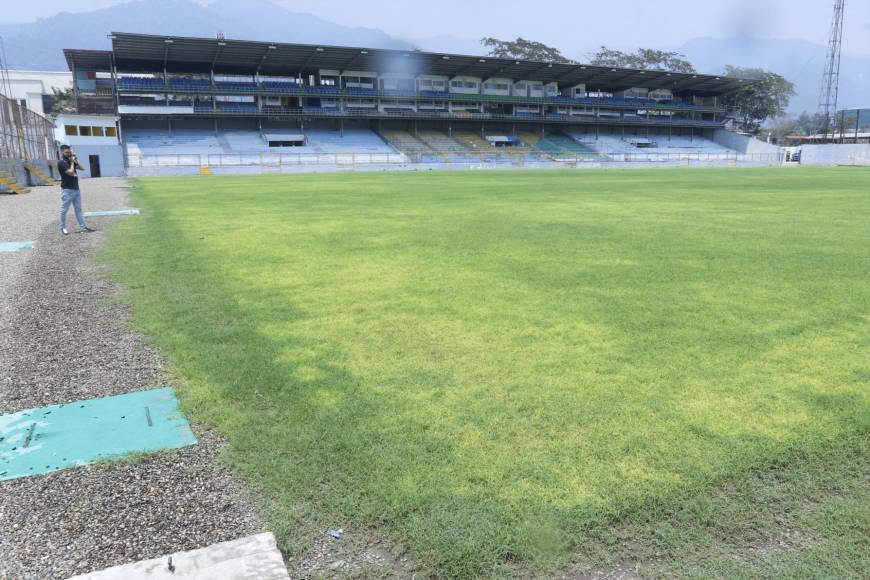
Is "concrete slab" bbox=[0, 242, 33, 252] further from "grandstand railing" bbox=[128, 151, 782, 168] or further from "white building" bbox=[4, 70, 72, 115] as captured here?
"white building" bbox=[4, 70, 72, 115]

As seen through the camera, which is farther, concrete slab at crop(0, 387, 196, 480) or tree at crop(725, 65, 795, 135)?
tree at crop(725, 65, 795, 135)

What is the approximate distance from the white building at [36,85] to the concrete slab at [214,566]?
99052mm

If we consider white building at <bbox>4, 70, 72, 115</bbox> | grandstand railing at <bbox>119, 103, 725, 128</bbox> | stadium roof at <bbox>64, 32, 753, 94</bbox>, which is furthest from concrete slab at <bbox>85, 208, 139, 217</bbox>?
white building at <bbox>4, 70, 72, 115</bbox>

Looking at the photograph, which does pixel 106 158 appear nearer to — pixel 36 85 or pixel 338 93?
pixel 338 93

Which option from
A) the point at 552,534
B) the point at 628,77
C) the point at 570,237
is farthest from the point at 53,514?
the point at 628,77

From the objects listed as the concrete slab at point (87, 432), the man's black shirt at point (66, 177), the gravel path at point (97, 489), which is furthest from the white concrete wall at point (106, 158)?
the concrete slab at point (87, 432)

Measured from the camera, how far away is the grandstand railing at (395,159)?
2012 inches

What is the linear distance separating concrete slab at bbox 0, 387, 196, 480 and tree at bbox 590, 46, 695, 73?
370ft

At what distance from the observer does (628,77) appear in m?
75.7

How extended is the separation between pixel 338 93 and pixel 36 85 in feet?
173

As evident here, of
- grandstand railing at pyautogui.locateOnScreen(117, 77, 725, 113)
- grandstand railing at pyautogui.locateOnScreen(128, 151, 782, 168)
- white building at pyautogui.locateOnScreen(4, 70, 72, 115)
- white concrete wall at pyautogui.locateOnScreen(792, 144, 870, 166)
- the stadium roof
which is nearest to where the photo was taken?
grandstand railing at pyautogui.locateOnScreen(128, 151, 782, 168)

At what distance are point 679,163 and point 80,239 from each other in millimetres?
61691

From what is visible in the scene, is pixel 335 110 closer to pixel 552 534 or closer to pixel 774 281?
pixel 774 281

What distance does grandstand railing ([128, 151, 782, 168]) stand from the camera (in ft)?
168
